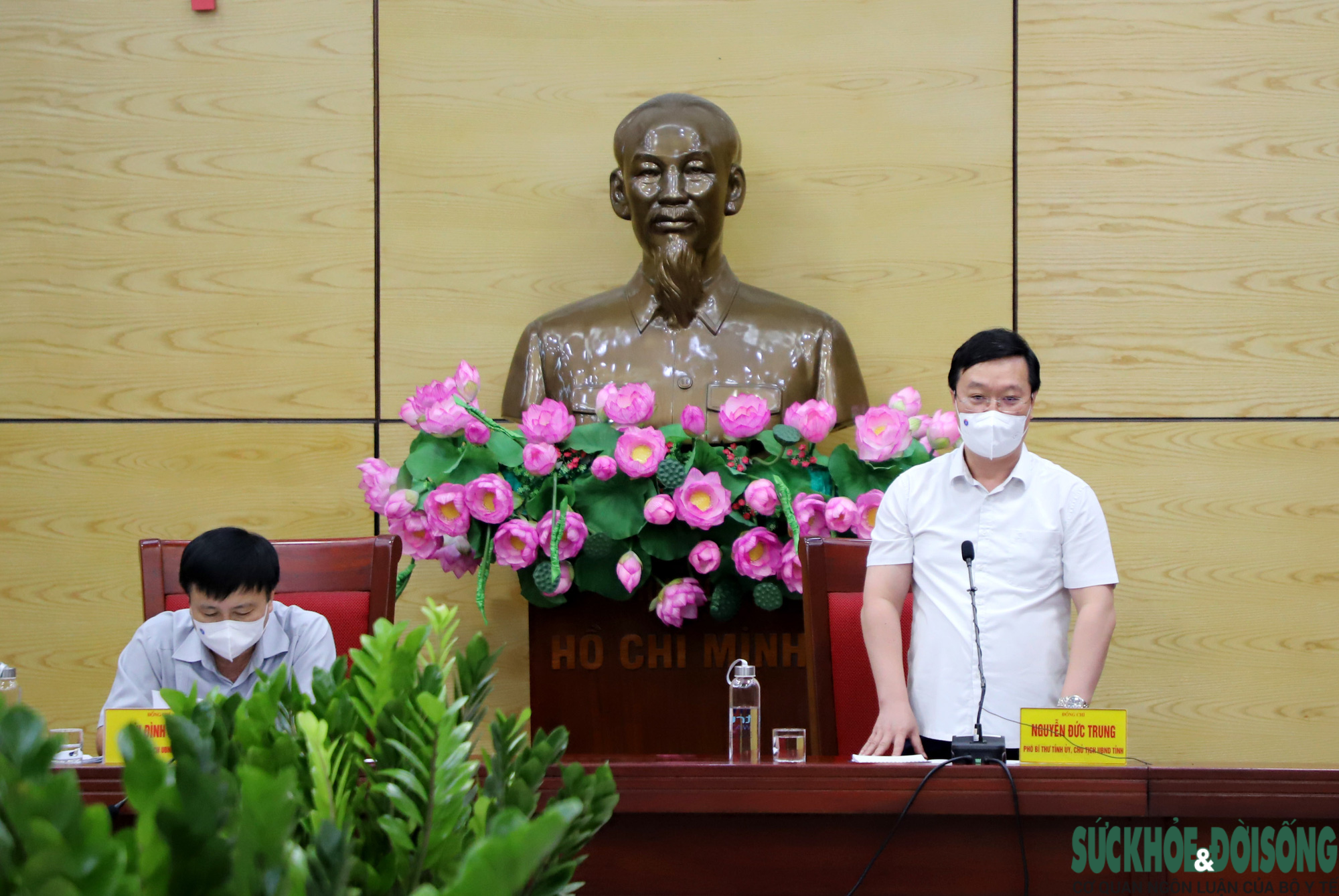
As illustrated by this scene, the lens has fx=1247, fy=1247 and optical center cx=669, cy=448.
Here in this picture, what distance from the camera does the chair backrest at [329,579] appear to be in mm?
2215

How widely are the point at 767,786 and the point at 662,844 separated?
0.43ft

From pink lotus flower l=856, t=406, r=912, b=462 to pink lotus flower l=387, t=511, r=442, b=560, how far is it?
86 cm

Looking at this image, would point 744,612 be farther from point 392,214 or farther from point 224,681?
point 392,214

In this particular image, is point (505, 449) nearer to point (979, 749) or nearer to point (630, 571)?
point (630, 571)

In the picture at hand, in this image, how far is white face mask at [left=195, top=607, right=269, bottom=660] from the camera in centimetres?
195

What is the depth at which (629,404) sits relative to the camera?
2.38 m

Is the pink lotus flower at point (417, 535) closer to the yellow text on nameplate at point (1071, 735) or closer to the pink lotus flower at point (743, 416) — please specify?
the pink lotus flower at point (743, 416)

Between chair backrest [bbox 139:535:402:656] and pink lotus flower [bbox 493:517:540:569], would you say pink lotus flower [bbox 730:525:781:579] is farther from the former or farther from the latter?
chair backrest [bbox 139:535:402:656]

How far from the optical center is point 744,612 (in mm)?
2605

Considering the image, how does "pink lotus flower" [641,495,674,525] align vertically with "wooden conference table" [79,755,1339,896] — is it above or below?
above

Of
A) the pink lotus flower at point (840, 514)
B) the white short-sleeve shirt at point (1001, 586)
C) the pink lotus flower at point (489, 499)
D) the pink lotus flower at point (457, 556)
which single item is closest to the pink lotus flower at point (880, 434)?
the pink lotus flower at point (840, 514)

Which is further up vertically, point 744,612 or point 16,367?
point 16,367

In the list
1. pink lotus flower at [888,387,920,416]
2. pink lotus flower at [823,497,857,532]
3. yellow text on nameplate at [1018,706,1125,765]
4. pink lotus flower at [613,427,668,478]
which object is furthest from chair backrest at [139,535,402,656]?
yellow text on nameplate at [1018,706,1125,765]

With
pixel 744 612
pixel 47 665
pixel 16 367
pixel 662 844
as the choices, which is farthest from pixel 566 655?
pixel 16 367
